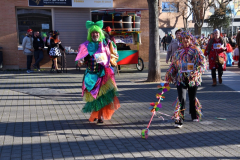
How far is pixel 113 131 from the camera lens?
5895mm

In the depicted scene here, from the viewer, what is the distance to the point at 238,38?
16531 mm

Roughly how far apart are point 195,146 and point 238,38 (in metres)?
13.0

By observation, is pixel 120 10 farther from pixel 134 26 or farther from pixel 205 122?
pixel 205 122

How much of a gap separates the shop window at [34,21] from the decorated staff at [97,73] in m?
10.9

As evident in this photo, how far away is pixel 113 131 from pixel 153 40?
654 centimetres

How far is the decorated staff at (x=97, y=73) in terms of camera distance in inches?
242

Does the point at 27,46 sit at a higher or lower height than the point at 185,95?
higher

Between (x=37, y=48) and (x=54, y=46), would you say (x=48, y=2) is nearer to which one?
(x=37, y=48)

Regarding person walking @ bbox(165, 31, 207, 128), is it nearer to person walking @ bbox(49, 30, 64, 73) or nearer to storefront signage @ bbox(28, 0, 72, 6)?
person walking @ bbox(49, 30, 64, 73)

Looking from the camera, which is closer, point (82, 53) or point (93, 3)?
point (82, 53)

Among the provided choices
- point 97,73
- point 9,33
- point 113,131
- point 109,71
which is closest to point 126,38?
point 9,33

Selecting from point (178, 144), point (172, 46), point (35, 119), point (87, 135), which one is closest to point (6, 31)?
point (172, 46)

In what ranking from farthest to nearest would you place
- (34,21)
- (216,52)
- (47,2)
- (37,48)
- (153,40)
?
(34,21), (47,2), (37,48), (153,40), (216,52)

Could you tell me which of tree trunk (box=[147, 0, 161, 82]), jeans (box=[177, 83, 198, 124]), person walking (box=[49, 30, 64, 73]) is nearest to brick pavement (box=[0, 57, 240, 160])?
jeans (box=[177, 83, 198, 124])
